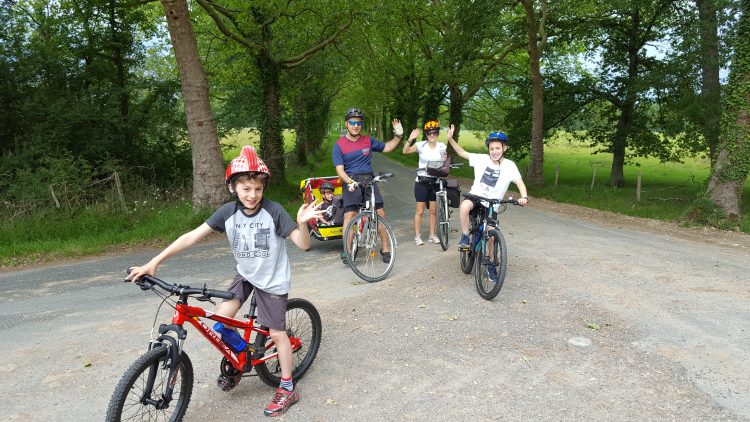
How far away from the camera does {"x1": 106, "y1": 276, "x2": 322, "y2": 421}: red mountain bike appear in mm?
2760

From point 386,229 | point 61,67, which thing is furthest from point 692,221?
point 61,67

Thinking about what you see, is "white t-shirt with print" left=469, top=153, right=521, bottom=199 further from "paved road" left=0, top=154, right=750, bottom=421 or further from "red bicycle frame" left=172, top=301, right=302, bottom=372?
"red bicycle frame" left=172, top=301, right=302, bottom=372

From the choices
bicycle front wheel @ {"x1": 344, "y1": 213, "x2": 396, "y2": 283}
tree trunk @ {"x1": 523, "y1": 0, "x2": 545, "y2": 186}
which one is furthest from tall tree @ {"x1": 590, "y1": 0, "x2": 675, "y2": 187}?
bicycle front wheel @ {"x1": 344, "y1": 213, "x2": 396, "y2": 283}

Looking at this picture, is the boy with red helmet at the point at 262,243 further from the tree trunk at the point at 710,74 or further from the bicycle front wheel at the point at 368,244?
the tree trunk at the point at 710,74

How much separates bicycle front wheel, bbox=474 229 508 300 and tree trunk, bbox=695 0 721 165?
9.61m

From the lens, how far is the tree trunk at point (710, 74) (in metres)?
13.3

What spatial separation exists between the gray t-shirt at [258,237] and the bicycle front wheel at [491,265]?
2731mm

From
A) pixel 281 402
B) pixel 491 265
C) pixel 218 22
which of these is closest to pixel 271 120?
pixel 218 22

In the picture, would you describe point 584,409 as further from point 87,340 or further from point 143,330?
point 87,340

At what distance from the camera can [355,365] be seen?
405 cm

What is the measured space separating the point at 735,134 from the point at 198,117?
11.9m

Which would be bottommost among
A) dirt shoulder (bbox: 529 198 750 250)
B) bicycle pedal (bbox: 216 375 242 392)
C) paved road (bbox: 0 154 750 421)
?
dirt shoulder (bbox: 529 198 750 250)

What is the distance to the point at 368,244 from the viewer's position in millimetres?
6422

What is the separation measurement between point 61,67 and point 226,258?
11.6 m
